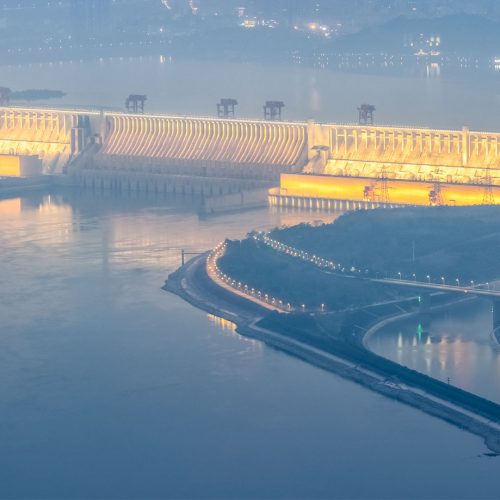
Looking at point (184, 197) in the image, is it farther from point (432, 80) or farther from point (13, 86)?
point (432, 80)

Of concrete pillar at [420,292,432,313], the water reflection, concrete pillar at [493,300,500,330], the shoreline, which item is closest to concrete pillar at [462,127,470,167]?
the shoreline

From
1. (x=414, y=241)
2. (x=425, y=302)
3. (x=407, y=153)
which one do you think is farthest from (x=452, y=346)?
(x=407, y=153)

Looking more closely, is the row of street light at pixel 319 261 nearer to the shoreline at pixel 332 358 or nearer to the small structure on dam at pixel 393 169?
the shoreline at pixel 332 358

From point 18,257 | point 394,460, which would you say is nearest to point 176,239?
point 18,257

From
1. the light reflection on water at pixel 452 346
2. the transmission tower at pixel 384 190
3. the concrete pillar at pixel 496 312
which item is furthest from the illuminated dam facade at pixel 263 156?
the concrete pillar at pixel 496 312

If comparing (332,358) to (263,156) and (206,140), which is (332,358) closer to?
(263,156)

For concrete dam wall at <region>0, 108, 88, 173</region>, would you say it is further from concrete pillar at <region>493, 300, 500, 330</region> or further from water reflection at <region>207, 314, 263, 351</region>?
concrete pillar at <region>493, 300, 500, 330</region>
